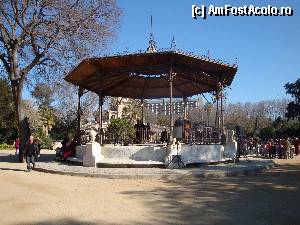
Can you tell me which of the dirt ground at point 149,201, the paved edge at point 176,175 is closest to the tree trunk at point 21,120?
the paved edge at point 176,175

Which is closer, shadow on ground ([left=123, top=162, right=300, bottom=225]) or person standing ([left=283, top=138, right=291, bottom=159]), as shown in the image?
shadow on ground ([left=123, top=162, right=300, bottom=225])

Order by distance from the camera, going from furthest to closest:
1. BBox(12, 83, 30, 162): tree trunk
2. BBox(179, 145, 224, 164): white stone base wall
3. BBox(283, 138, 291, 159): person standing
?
BBox(283, 138, 291, 159): person standing < BBox(12, 83, 30, 162): tree trunk < BBox(179, 145, 224, 164): white stone base wall

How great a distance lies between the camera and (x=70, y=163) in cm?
2047

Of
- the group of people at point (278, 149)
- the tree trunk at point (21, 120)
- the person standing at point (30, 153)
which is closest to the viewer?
the person standing at point (30, 153)

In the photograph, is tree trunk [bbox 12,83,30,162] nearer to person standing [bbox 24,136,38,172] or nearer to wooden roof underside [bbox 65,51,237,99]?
wooden roof underside [bbox 65,51,237,99]

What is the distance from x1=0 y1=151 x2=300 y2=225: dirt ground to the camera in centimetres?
808

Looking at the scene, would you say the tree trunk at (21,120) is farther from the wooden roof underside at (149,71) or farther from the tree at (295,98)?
the tree at (295,98)

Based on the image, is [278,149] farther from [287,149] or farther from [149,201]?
[149,201]

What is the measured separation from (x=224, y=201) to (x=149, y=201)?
1955mm

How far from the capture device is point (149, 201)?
10086 millimetres

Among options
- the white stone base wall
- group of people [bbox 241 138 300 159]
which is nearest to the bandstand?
the white stone base wall

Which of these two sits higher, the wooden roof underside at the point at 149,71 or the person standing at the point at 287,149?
the wooden roof underside at the point at 149,71

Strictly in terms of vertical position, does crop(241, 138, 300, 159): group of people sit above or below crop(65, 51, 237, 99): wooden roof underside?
below

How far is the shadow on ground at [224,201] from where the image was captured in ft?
26.8
